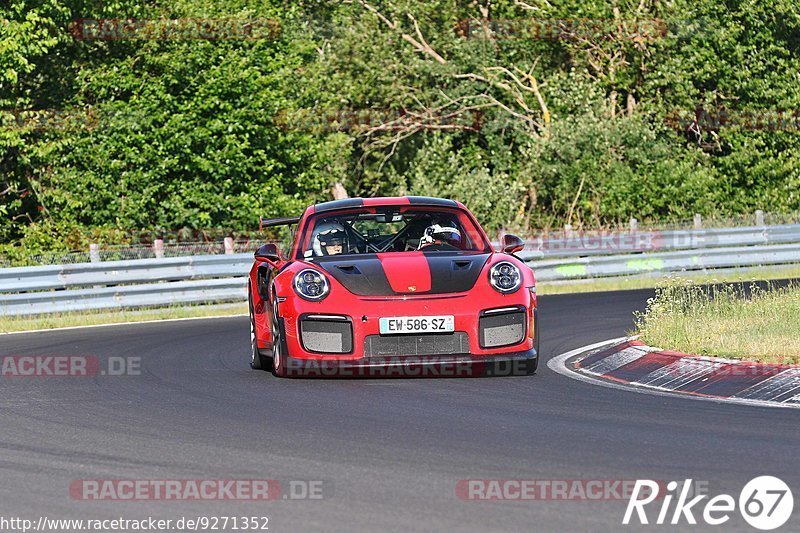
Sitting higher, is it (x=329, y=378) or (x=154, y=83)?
(x=154, y=83)

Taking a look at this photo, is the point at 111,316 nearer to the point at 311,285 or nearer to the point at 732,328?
the point at 311,285

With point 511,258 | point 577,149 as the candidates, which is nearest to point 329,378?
point 511,258

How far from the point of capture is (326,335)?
10.5 metres

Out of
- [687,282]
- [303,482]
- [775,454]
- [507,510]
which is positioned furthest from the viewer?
[687,282]

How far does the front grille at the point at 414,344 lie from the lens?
10.3 m

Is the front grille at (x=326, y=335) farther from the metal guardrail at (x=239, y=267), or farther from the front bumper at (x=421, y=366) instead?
the metal guardrail at (x=239, y=267)

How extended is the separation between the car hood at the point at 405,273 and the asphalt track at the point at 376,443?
2.31 feet

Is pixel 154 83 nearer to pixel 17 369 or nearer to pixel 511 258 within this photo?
pixel 17 369

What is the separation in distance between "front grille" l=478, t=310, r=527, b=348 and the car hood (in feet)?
0.98

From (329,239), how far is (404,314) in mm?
1564

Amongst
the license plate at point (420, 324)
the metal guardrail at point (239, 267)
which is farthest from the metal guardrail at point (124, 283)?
the license plate at point (420, 324)

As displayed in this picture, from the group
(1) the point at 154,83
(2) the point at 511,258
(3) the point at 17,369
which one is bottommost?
(3) the point at 17,369

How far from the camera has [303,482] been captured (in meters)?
6.55

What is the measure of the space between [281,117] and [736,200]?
11.8 metres
